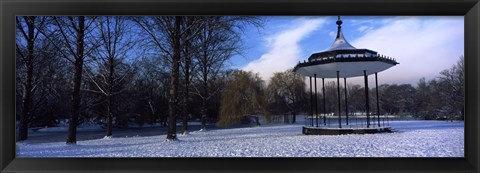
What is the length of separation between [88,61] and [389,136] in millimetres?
6163

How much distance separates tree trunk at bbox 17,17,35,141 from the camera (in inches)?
242

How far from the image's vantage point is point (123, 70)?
6.86 meters

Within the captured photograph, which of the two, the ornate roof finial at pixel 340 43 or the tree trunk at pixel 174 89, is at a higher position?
the ornate roof finial at pixel 340 43

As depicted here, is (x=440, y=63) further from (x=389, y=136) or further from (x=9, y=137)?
(x=9, y=137)

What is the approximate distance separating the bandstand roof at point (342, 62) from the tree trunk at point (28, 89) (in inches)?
186

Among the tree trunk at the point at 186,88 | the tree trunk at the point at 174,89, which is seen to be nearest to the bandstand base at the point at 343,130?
the tree trunk at the point at 186,88

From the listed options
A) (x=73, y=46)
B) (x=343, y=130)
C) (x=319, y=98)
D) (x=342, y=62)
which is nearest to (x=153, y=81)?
(x=73, y=46)

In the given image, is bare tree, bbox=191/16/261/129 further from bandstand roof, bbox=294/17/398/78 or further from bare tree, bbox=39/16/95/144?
bare tree, bbox=39/16/95/144

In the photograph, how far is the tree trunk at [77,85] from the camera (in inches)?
259

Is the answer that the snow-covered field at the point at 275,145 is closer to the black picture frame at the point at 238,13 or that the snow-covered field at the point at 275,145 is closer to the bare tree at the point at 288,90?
the black picture frame at the point at 238,13

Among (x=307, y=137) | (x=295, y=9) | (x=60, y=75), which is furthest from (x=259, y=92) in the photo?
(x=60, y=75)

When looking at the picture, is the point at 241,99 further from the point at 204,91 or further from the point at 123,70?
the point at 123,70

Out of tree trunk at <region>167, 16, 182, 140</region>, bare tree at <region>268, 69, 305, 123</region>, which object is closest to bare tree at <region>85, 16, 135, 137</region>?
tree trunk at <region>167, 16, 182, 140</region>

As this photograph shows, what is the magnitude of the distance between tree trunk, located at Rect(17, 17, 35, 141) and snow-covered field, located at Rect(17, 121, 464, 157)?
348 millimetres
